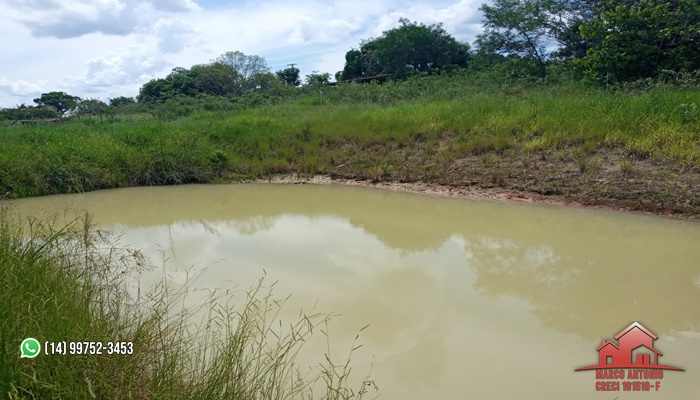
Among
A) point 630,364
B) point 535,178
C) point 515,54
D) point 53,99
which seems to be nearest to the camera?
point 630,364

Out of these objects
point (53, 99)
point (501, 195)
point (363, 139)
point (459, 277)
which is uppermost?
point (53, 99)

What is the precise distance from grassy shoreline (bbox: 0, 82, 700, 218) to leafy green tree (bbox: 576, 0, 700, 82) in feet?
5.28

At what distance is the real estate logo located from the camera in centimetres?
279

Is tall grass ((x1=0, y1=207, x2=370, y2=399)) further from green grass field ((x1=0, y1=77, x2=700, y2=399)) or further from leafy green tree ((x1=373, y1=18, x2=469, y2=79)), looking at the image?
leafy green tree ((x1=373, y1=18, x2=469, y2=79))

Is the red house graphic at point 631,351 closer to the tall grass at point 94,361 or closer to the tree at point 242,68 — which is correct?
the tall grass at point 94,361

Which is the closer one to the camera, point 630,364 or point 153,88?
point 630,364

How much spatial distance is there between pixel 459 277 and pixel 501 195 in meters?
3.79

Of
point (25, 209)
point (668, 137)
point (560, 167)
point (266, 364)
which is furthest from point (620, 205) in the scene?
point (25, 209)

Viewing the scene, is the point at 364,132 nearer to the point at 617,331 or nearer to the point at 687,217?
the point at 687,217

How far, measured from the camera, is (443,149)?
974 cm

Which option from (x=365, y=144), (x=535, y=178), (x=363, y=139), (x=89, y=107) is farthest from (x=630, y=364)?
(x=89, y=107)

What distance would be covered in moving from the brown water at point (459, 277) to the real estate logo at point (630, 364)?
2.1 inches

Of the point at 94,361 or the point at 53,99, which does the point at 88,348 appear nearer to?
the point at 94,361

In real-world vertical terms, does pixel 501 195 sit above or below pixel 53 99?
below
